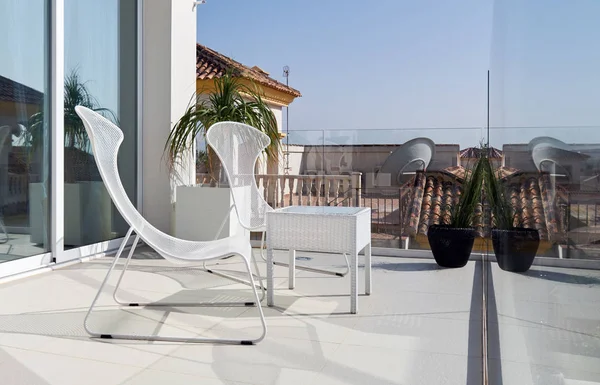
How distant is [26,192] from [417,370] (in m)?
3.22

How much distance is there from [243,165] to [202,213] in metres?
1.19

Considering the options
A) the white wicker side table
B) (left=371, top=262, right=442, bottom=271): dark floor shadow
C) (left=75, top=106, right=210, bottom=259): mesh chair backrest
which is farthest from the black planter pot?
(left=75, top=106, right=210, bottom=259): mesh chair backrest

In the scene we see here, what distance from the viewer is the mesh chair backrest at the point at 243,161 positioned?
4129 millimetres

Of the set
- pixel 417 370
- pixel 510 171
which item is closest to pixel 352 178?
pixel 417 370

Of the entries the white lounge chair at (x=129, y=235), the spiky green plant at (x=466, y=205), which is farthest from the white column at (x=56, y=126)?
the spiky green plant at (x=466, y=205)

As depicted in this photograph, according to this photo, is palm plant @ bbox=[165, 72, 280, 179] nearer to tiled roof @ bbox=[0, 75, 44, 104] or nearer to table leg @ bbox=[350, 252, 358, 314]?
tiled roof @ bbox=[0, 75, 44, 104]

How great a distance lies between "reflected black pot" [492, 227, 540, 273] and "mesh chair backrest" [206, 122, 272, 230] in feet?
8.41

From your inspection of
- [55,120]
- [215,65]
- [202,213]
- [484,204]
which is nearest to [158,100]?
[202,213]

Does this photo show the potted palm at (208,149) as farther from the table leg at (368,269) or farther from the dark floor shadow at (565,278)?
the dark floor shadow at (565,278)

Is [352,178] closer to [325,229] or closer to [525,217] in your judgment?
[325,229]

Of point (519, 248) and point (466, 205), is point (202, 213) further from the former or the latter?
point (519, 248)

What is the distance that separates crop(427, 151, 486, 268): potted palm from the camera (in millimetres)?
4660

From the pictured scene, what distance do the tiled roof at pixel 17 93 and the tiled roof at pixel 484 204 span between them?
3348 mm

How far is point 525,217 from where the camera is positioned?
125 centimetres
